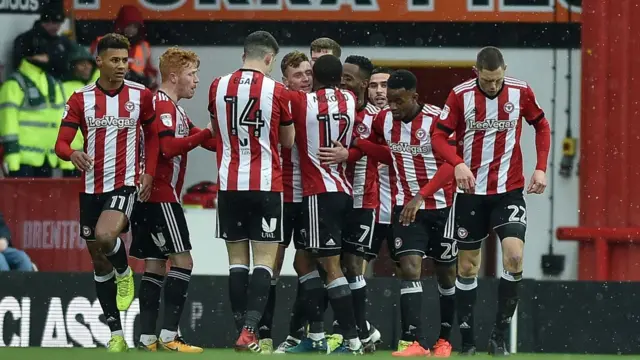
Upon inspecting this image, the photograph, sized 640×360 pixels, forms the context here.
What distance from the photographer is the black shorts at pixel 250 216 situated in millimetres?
10781

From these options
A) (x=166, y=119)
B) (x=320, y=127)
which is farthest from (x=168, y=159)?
(x=320, y=127)

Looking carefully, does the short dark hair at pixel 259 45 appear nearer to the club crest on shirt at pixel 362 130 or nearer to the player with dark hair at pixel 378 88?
the club crest on shirt at pixel 362 130

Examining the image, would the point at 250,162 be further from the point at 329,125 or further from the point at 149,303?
the point at 149,303

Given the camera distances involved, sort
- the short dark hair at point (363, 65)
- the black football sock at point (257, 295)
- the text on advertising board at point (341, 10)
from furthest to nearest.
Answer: the text on advertising board at point (341, 10) < the short dark hair at point (363, 65) < the black football sock at point (257, 295)

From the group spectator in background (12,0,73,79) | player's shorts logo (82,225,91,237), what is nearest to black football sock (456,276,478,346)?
player's shorts logo (82,225,91,237)

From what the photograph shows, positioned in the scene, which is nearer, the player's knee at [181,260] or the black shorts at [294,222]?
the player's knee at [181,260]

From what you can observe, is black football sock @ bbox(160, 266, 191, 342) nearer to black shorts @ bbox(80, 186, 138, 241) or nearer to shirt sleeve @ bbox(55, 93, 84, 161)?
black shorts @ bbox(80, 186, 138, 241)

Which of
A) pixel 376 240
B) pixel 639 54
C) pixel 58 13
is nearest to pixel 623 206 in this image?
pixel 639 54

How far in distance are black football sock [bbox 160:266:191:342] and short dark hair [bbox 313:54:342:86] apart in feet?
4.85

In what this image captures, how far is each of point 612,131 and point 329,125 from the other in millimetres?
5225

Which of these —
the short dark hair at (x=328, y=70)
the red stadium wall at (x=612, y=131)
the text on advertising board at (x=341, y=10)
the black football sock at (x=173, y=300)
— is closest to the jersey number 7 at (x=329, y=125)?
the short dark hair at (x=328, y=70)

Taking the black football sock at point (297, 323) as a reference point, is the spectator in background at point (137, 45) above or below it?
above

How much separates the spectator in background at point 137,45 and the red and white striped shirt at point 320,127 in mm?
5086

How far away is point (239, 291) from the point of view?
10.7 meters
